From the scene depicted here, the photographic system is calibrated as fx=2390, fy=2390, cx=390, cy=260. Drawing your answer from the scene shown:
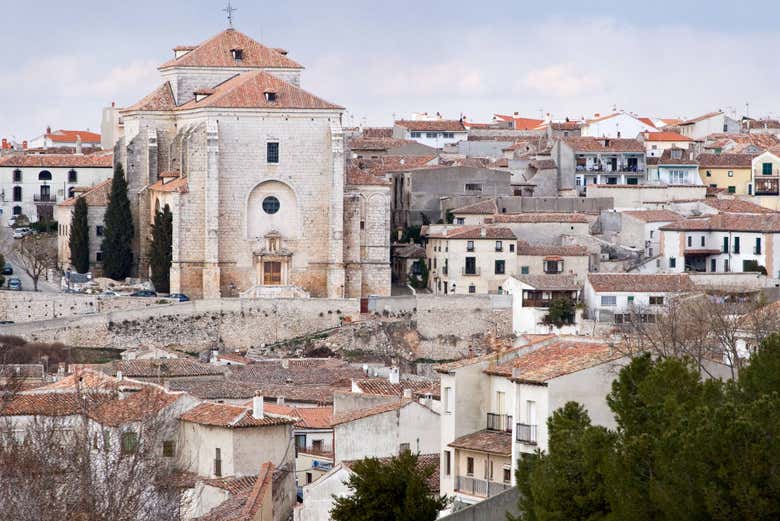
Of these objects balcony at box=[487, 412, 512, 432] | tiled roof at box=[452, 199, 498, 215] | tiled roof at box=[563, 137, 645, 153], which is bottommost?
balcony at box=[487, 412, 512, 432]

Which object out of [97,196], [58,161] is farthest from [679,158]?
[97,196]

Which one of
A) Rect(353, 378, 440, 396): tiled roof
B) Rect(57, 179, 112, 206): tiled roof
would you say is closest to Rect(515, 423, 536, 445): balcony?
Rect(353, 378, 440, 396): tiled roof

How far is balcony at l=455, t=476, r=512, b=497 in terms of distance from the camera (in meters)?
37.1

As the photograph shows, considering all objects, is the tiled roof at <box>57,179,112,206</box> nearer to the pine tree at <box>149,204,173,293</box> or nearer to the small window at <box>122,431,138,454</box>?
the pine tree at <box>149,204,173,293</box>

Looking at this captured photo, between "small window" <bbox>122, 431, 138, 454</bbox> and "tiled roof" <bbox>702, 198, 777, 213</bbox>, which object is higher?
"tiled roof" <bbox>702, 198, 777, 213</bbox>

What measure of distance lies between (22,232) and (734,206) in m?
27.5

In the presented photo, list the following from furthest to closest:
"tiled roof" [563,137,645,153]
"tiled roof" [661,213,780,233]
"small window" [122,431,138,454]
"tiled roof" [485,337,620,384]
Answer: "tiled roof" [563,137,645,153] < "tiled roof" [661,213,780,233] < "small window" [122,431,138,454] < "tiled roof" [485,337,620,384]

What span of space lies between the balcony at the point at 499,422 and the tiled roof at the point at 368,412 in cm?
442

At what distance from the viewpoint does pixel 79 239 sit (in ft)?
271

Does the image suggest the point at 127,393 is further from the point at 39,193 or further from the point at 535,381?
the point at 39,193

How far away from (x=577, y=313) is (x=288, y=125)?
11851 mm

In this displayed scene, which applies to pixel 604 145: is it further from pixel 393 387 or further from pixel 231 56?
pixel 393 387

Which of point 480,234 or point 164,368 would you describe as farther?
point 480,234

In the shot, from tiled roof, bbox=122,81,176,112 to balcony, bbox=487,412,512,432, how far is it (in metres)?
46.3
